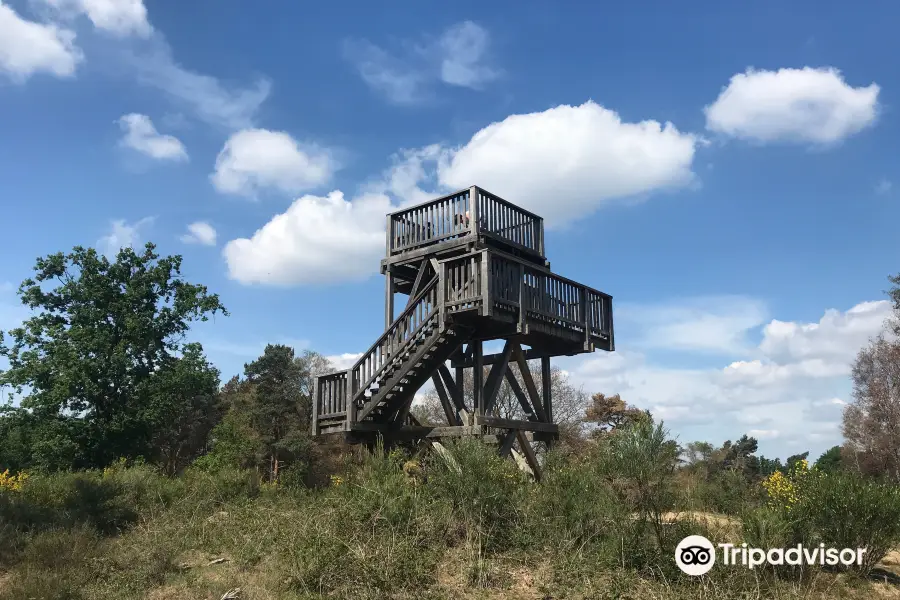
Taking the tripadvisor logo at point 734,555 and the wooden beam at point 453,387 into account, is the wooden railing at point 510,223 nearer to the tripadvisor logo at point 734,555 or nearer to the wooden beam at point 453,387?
the wooden beam at point 453,387

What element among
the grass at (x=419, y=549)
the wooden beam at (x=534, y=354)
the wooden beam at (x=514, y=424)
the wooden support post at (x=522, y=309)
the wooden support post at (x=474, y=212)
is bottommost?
the grass at (x=419, y=549)

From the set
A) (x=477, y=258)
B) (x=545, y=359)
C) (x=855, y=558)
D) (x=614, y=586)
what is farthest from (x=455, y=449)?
(x=545, y=359)

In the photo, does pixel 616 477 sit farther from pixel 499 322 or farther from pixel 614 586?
pixel 499 322

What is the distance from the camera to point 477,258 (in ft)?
43.9

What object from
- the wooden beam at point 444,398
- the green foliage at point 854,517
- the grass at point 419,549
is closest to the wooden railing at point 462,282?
the wooden beam at point 444,398

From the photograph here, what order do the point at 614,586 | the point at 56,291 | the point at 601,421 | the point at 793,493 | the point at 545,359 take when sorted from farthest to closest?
1. the point at 601,421
2. the point at 56,291
3. the point at 545,359
4. the point at 793,493
5. the point at 614,586

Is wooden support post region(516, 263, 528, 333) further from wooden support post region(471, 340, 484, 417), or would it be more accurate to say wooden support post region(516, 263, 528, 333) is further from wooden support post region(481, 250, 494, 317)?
wooden support post region(471, 340, 484, 417)

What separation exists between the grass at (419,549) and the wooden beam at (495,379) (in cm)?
369

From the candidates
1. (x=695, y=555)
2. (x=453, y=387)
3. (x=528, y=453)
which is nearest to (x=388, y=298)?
(x=453, y=387)

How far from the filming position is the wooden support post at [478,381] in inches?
561

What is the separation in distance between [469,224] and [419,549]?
308 inches

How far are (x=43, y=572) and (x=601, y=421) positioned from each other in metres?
33.1

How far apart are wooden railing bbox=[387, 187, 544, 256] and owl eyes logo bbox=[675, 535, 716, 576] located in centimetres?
806

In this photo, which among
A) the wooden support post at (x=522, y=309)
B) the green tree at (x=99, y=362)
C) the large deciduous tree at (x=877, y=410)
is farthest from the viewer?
the large deciduous tree at (x=877, y=410)
